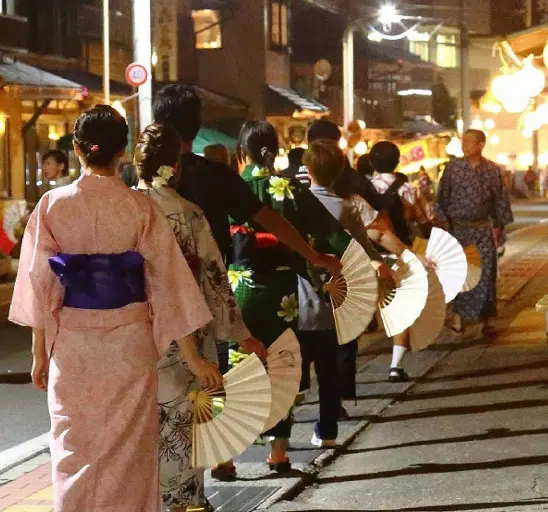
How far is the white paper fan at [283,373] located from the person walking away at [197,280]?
2.02 feet

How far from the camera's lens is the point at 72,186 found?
465cm

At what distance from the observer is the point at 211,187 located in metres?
6.00

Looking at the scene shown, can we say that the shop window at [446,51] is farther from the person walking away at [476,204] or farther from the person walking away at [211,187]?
the person walking away at [211,187]

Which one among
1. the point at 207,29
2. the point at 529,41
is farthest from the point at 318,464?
the point at 207,29

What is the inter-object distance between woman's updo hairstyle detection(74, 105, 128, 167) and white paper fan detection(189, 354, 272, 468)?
1214 millimetres

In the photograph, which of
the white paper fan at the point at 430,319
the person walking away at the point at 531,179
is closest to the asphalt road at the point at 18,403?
the white paper fan at the point at 430,319

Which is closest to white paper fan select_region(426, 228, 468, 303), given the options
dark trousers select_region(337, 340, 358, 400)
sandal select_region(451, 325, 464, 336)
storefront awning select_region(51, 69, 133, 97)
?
dark trousers select_region(337, 340, 358, 400)

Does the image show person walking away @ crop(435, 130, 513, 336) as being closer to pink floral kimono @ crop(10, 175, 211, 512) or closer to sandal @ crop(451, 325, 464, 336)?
sandal @ crop(451, 325, 464, 336)

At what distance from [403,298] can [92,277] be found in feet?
12.1

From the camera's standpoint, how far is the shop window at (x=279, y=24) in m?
39.0

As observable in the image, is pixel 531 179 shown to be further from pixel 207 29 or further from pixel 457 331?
pixel 457 331

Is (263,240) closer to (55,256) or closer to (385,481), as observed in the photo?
(385,481)

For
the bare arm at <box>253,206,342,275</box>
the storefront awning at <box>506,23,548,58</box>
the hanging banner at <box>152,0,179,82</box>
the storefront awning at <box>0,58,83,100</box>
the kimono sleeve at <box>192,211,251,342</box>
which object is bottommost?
the kimono sleeve at <box>192,211,251,342</box>

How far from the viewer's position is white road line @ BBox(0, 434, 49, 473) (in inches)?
291
